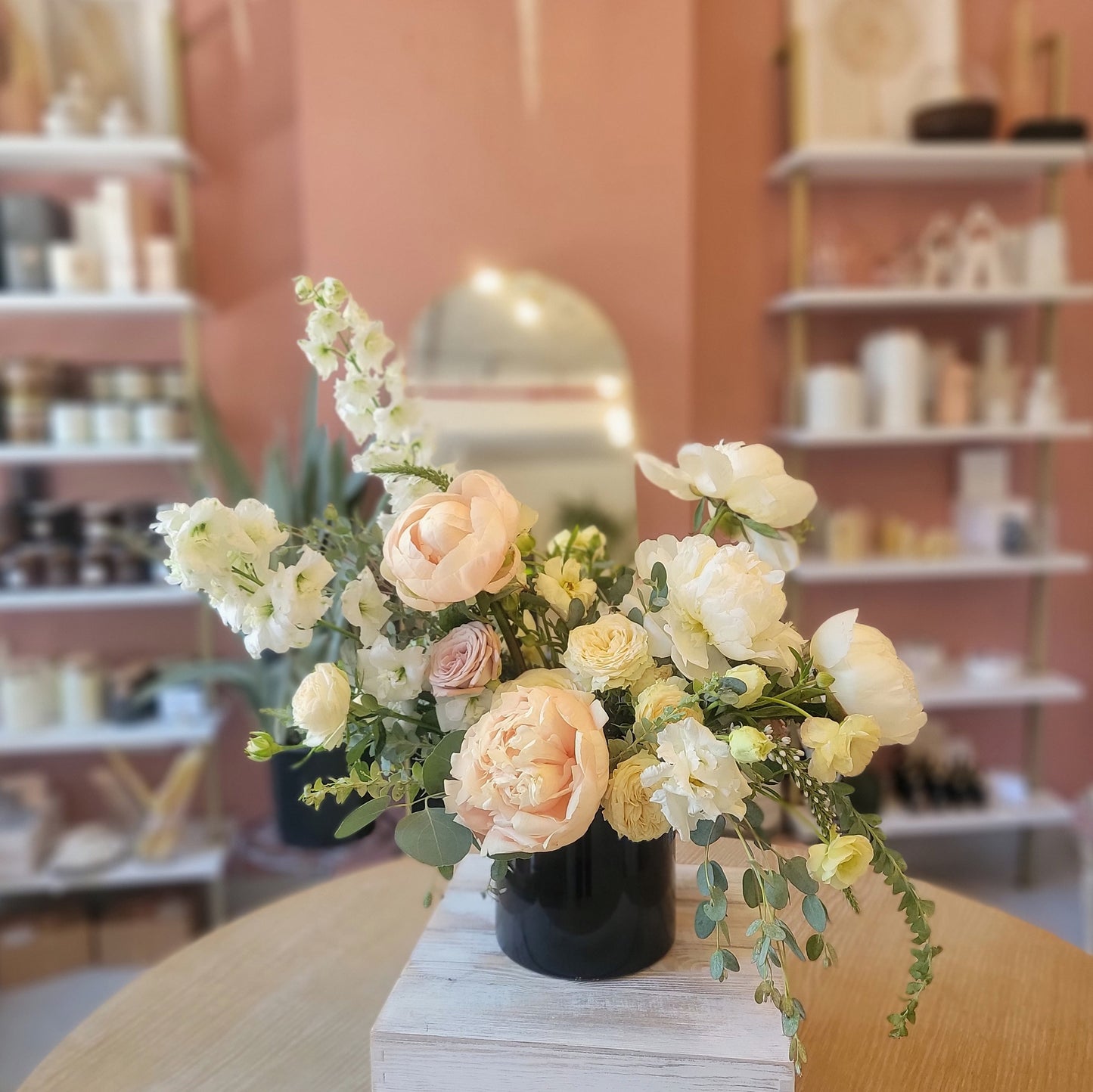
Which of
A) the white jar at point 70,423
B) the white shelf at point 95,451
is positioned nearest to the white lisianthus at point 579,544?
the white shelf at point 95,451

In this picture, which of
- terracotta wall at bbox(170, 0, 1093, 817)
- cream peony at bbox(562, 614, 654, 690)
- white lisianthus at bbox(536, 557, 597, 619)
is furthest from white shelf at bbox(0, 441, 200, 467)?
cream peony at bbox(562, 614, 654, 690)

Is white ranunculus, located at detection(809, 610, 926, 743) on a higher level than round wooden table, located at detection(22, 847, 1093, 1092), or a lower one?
higher

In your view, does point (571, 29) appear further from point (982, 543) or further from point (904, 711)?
point (904, 711)

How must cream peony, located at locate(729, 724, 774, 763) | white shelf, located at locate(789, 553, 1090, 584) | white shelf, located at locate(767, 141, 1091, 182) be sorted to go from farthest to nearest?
white shelf, located at locate(789, 553, 1090, 584) < white shelf, located at locate(767, 141, 1091, 182) < cream peony, located at locate(729, 724, 774, 763)

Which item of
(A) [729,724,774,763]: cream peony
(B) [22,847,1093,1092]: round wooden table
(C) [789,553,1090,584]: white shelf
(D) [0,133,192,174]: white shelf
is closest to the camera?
(A) [729,724,774,763]: cream peony

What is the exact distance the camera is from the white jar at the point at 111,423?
2.01 metres

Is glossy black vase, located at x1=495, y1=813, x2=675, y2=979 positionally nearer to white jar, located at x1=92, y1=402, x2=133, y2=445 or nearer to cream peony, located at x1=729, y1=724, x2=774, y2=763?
cream peony, located at x1=729, y1=724, x2=774, y2=763

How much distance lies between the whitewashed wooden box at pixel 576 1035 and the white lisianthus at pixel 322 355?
19.7 inches

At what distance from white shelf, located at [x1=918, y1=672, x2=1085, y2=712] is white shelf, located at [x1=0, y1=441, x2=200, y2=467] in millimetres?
1739

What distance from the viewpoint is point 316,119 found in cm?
198

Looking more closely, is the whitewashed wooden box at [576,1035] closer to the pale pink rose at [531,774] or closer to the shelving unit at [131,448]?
the pale pink rose at [531,774]

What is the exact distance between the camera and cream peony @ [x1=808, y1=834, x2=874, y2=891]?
0.61 m

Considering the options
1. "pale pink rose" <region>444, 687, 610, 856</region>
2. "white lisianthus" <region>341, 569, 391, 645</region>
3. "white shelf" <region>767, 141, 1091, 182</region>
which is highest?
"white shelf" <region>767, 141, 1091, 182</region>

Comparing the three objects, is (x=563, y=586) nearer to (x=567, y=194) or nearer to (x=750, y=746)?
(x=750, y=746)
